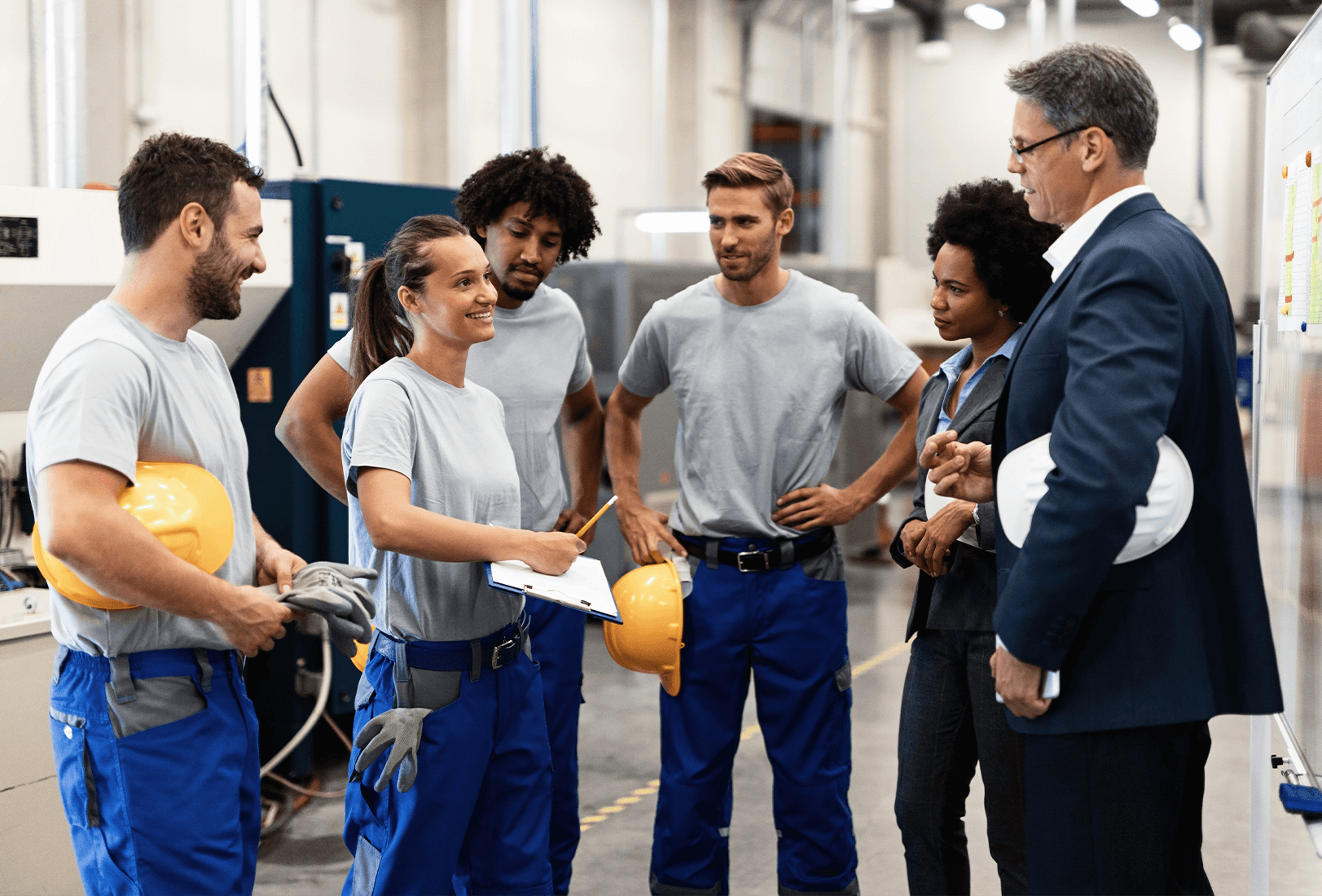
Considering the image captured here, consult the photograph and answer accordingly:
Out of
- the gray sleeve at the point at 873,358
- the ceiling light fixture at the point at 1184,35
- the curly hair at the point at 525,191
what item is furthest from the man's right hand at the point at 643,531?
the ceiling light fixture at the point at 1184,35

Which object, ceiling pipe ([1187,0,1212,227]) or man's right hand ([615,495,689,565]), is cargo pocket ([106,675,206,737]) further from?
ceiling pipe ([1187,0,1212,227])

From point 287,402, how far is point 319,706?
1016mm

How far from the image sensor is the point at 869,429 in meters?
8.39

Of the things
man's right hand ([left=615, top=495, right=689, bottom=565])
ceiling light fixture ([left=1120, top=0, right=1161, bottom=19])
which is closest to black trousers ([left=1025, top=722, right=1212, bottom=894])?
man's right hand ([left=615, top=495, right=689, bottom=565])

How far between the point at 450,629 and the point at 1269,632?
4.36 feet

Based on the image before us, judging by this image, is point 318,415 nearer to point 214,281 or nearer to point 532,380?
point 532,380

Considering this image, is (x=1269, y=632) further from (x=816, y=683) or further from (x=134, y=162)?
(x=134, y=162)

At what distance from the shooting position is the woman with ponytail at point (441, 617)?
2.02m

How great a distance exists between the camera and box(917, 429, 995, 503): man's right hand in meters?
1.92

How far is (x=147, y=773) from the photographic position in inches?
70.4

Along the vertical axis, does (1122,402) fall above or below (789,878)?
above

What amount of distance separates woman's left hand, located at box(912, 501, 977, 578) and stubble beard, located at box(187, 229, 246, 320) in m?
1.33

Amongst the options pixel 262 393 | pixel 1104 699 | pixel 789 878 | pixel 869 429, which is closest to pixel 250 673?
pixel 262 393

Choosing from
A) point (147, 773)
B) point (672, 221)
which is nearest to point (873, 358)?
point (147, 773)
